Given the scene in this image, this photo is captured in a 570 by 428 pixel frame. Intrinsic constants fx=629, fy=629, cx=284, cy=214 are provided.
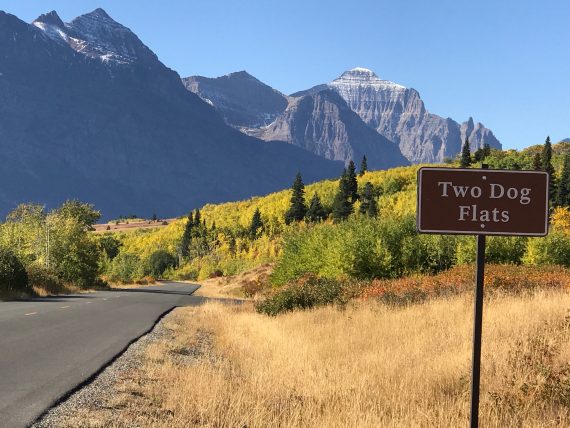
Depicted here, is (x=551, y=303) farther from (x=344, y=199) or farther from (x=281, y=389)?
(x=344, y=199)

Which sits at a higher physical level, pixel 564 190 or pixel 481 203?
pixel 564 190

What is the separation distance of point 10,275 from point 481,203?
92.6ft

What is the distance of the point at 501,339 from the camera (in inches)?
373

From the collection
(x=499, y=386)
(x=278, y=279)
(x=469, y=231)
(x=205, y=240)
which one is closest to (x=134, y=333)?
(x=499, y=386)

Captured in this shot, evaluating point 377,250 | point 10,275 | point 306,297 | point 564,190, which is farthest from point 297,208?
point 306,297

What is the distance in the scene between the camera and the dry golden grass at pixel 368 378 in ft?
21.6

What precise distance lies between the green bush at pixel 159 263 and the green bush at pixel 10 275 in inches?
3242

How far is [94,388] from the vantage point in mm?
8672

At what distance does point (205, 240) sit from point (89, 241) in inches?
2272

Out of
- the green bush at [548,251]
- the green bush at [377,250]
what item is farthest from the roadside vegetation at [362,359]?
the green bush at [548,251]

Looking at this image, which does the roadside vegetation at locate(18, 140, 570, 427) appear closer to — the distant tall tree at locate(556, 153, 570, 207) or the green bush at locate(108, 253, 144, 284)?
the distant tall tree at locate(556, 153, 570, 207)

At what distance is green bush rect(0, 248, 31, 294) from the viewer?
28.8 m

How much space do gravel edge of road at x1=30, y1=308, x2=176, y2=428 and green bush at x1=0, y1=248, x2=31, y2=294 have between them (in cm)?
1712

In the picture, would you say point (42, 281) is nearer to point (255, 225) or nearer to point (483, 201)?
point (483, 201)
